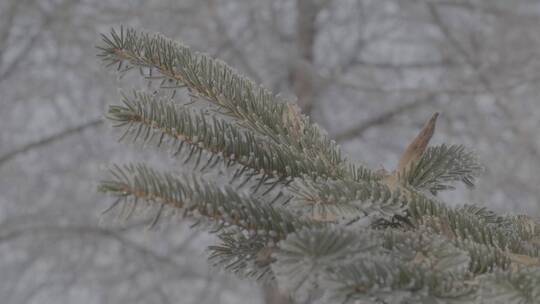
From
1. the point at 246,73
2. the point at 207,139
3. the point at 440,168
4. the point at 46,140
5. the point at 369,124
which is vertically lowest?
the point at 207,139

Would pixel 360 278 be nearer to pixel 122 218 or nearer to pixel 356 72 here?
pixel 122 218

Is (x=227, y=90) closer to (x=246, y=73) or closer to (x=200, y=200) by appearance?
(x=200, y=200)

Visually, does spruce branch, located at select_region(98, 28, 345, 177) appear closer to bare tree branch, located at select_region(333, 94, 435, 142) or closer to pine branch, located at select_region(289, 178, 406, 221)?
pine branch, located at select_region(289, 178, 406, 221)

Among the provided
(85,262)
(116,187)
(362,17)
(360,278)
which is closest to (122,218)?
(116,187)

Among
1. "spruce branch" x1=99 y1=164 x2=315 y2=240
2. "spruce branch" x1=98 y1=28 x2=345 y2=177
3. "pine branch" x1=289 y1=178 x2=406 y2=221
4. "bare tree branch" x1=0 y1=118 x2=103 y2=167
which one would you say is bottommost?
"spruce branch" x1=99 y1=164 x2=315 y2=240

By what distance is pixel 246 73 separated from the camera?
517 cm

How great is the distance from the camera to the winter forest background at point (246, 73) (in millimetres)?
5145

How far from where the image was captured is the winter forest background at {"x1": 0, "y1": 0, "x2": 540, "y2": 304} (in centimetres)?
514

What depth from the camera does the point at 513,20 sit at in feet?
17.4

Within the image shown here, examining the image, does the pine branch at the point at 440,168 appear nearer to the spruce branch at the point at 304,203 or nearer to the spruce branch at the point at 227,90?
the spruce branch at the point at 304,203

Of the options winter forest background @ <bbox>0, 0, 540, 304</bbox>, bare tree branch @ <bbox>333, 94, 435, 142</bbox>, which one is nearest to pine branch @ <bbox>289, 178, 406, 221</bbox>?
winter forest background @ <bbox>0, 0, 540, 304</bbox>

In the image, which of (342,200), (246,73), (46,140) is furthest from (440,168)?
(46,140)

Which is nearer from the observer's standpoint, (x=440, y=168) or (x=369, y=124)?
(x=440, y=168)

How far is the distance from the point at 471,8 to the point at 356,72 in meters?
1.14
